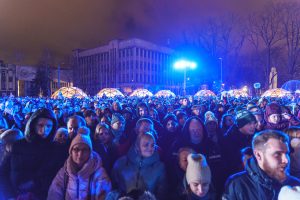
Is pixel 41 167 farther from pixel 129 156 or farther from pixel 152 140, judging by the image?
pixel 152 140

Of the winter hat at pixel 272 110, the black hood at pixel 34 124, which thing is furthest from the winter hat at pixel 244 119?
the black hood at pixel 34 124

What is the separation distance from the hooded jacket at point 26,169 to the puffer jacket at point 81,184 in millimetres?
377

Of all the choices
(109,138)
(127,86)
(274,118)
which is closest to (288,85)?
(274,118)

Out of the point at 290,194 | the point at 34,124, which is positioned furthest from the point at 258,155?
the point at 34,124

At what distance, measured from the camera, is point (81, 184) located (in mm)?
3135

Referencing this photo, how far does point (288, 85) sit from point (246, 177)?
75.3ft

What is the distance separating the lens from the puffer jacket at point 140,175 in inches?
134

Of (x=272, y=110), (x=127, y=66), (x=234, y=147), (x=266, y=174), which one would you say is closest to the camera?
(x=266, y=174)

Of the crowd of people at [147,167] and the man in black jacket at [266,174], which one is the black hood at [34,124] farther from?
the man in black jacket at [266,174]

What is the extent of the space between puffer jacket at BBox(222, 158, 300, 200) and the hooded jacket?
2.21m

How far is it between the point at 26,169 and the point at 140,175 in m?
1.39

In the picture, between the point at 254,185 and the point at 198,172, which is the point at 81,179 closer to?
the point at 198,172

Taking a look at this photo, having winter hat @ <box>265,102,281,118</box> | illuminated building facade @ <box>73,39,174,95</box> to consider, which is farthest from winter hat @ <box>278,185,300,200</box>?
illuminated building facade @ <box>73,39,174,95</box>

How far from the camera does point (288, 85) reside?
75.8 ft
